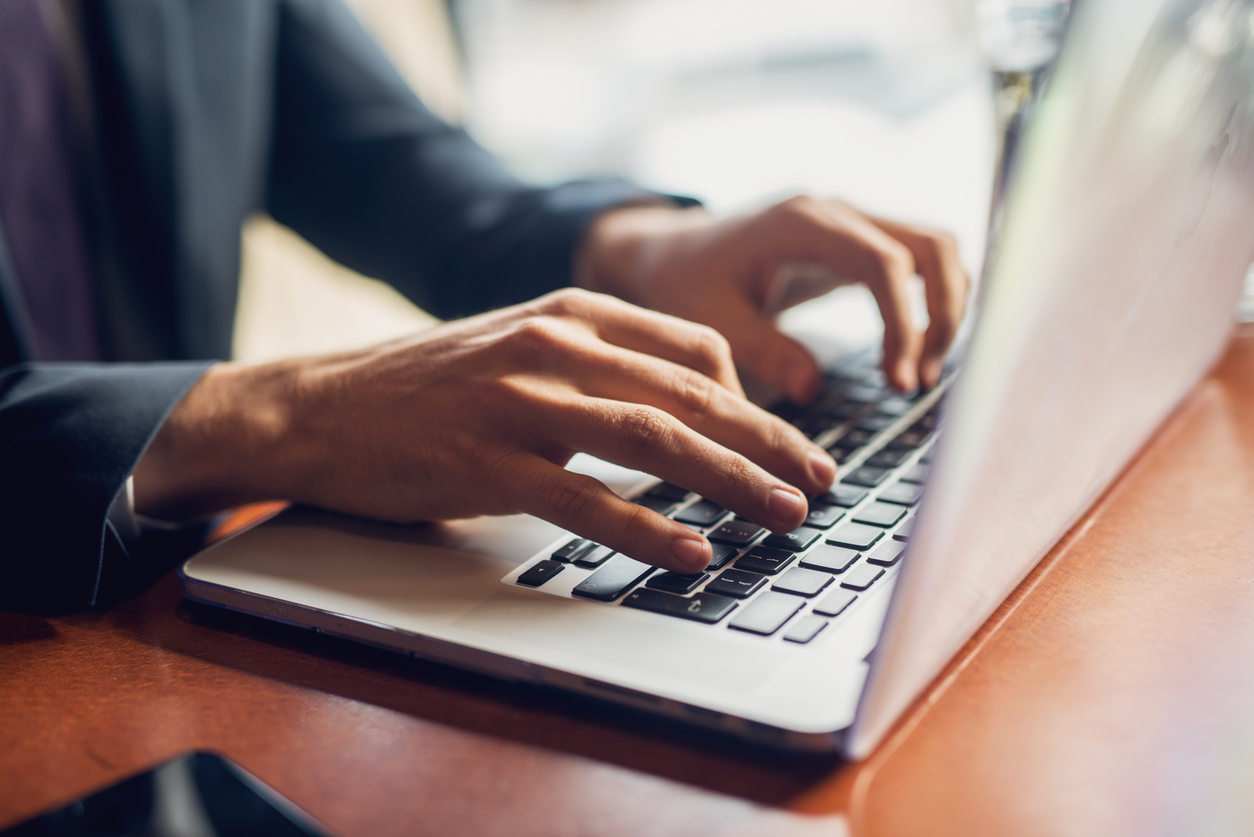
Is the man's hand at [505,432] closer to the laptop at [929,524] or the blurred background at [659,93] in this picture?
the laptop at [929,524]

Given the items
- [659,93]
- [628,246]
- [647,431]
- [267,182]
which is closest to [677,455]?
[647,431]

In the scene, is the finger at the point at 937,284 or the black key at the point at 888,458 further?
the finger at the point at 937,284

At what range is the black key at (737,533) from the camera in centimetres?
37

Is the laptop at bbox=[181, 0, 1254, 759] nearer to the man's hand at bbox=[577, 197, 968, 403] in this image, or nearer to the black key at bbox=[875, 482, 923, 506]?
the black key at bbox=[875, 482, 923, 506]

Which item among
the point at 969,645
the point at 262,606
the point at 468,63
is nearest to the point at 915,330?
the point at 969,645

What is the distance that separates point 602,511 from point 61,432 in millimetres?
262

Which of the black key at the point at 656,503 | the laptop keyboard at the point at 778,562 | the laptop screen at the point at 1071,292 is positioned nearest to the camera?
A: the laptop screen at the point at 1071,292

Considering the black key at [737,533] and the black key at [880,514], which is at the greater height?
the black key at [880,514]

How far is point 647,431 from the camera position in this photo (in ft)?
1.23

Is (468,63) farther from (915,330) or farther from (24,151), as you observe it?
(915,330)

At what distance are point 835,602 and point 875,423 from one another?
22 cm

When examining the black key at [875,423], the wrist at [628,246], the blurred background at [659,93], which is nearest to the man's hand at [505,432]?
the black key at [875,423]

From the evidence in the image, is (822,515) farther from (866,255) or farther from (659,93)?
(659,93)

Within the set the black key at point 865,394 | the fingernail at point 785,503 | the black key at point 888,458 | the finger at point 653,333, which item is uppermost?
the finger at point 653,333
